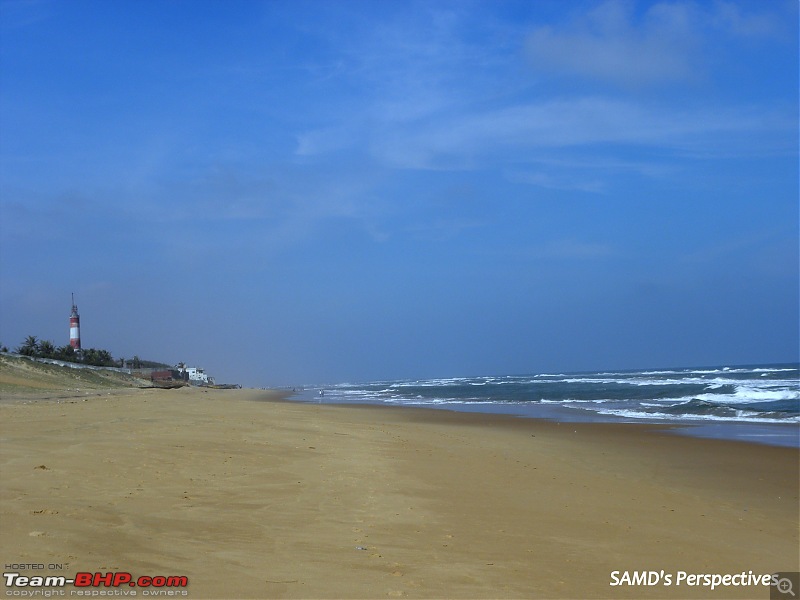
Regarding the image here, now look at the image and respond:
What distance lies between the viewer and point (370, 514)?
741cm

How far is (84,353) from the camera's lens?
63.7 m

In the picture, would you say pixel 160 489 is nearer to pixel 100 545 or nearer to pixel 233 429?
pixel 100 545

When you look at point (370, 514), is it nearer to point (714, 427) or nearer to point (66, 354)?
point (714, 427)

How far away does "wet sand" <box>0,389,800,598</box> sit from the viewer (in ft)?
16.9

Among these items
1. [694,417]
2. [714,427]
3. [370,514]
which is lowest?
[370,514]

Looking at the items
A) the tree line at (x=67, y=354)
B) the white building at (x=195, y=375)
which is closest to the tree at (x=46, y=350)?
the tree line at (x=67, y=354)

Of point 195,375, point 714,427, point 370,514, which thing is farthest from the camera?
point 195,375

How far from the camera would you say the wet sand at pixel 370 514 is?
514 centimetres

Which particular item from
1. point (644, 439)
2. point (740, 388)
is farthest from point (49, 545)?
point (740, 388)

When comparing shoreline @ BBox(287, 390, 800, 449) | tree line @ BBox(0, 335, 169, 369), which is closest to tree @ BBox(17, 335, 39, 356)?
tree line @ BBox(0, 335, 169, 369)

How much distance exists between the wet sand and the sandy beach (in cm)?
3

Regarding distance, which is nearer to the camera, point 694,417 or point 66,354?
point 694,417

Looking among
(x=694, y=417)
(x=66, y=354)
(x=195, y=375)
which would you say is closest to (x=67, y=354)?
(x=66, y=354)

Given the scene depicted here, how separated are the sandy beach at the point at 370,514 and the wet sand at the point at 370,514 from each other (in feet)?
0.09
